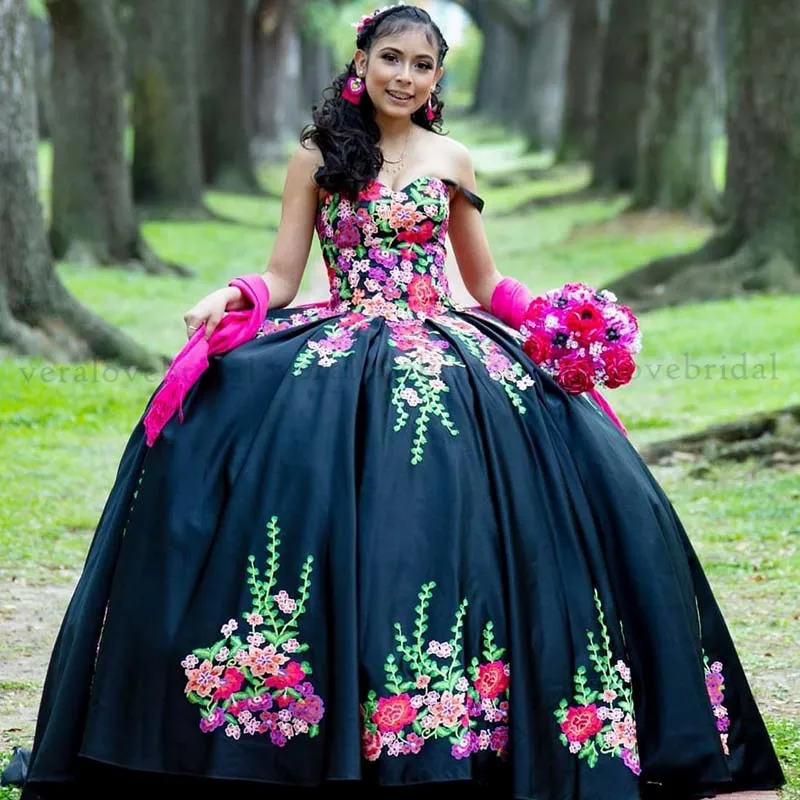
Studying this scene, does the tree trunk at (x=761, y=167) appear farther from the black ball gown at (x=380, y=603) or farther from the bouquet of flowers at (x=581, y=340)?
the black ball gown at (x=380, y=603)

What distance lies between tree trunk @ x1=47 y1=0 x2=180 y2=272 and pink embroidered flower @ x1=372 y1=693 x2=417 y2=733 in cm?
1184

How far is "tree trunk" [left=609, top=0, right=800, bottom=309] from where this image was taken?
12523mm

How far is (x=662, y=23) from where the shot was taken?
17.7 meters

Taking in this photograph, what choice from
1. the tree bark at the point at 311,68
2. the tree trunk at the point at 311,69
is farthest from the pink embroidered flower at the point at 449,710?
the tree trunk at the point at 311,69

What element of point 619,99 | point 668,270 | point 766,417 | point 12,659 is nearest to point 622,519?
point 12,659

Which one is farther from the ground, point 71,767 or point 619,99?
point 619,99

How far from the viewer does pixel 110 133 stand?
1492 centimetres

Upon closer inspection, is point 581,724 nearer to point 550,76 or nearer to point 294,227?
point 294,227

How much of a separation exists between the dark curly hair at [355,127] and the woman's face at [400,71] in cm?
2

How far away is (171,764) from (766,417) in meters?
5.24

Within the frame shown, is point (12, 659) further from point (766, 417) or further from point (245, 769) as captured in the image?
point (766, 417)

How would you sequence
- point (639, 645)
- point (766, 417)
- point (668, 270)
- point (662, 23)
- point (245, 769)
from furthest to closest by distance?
point (662, 23), point (668, 270), point (766, 417), point (639, 645), point (245, 769)

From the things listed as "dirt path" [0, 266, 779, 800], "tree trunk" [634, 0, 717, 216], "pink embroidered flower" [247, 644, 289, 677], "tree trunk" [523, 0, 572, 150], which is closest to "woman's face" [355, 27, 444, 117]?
"pink embroidered flower" [247, 644, 289, 677]

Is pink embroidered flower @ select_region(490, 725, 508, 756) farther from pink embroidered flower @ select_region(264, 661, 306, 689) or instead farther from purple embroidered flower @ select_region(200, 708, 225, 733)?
purple embroidered flower @ select_region(200, 708, 225, 733)
